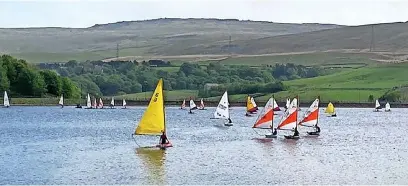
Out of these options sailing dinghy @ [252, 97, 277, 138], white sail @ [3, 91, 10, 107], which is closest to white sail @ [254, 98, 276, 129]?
sailing dinghy @ [252, 97, 277, 138]

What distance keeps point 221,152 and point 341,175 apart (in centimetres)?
1357

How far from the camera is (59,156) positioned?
2267 inches

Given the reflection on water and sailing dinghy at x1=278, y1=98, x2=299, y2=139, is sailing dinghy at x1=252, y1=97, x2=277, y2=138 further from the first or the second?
the reflection on water

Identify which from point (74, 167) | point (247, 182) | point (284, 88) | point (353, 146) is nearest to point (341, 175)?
point (247, 182)

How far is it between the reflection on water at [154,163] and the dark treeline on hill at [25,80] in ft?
302

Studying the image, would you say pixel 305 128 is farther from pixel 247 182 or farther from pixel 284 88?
pixel 284 88

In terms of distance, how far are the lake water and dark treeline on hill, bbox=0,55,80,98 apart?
67124 millimetres

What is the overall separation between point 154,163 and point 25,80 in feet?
341

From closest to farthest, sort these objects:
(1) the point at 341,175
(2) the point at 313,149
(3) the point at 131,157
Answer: (1) the point at 341,175, (3) the point at 131,157, (2) the point at 313,149

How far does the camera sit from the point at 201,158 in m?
57.0

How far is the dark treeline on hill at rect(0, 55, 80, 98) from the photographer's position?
152750mm

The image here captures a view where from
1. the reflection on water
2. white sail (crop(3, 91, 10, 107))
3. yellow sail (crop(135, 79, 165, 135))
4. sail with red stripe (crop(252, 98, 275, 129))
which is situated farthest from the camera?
white sail (crop(3, 91, 10, 107))

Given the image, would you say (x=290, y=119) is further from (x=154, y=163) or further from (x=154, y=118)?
(x=154, y=163)

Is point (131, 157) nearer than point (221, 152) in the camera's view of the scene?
Yes
